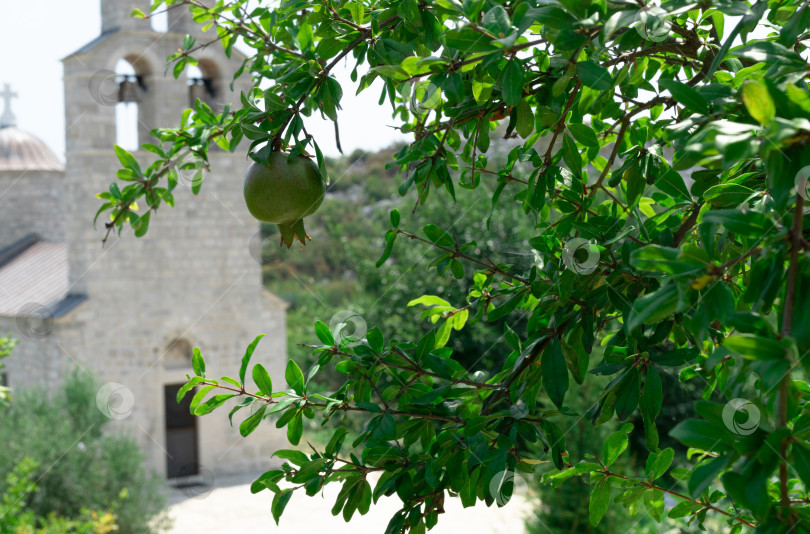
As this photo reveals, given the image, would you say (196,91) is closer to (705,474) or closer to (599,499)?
(599,499)

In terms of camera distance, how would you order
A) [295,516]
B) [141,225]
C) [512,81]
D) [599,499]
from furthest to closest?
[295,516] < [141,225] < [599,499] < [512,81]

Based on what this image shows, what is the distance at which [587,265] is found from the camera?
0.90m

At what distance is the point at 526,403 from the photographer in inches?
37.2

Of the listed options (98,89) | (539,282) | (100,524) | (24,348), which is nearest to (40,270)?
(24,348)

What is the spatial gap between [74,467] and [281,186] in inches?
200

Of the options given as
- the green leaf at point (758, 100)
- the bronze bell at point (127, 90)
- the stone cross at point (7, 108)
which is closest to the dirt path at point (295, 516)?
the bronze bell at point (127, 90)

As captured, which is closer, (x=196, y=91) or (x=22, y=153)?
(x=196, y=91)

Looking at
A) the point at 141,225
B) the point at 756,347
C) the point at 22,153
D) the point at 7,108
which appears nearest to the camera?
the point at 756,347

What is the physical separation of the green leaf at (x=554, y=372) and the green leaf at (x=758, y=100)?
41 centimetres

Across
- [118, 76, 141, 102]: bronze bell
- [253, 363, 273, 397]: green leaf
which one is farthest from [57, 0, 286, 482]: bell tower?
[253, 363, 273, 397]: green leaf

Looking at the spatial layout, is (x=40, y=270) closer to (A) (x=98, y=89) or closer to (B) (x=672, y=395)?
(A) (x=98, y=89)

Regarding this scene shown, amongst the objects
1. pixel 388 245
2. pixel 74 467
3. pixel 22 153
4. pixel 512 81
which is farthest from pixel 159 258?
pixel 512 81

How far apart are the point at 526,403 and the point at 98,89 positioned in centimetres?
681

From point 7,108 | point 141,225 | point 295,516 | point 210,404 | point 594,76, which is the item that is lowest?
point 295,516
